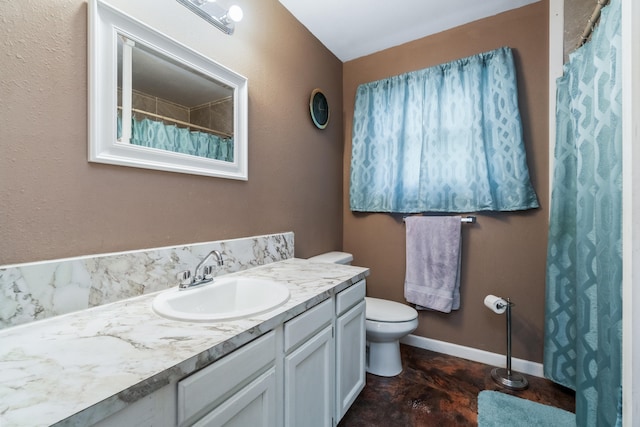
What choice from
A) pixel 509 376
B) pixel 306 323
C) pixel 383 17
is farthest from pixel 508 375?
pixel 383 17

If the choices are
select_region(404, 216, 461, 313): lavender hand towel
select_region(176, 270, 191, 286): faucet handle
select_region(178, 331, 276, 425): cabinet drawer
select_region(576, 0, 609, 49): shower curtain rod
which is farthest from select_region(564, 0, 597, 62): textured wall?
select_region(176, 270, 191, 286): faucet handle

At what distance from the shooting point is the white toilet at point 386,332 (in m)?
1.64

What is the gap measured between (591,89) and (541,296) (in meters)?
1.24

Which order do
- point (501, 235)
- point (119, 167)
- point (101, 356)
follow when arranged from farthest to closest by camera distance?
point (501, 235) < point (119, 167) < point (101, 356)

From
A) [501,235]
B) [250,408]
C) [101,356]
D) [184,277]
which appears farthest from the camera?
[501,235]

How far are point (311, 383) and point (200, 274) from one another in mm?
638

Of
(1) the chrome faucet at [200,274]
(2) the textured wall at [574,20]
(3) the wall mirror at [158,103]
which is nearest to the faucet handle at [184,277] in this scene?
(1) the chrome faucet at [200,274]

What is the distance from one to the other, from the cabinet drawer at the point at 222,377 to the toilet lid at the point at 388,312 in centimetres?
99

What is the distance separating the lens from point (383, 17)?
1.89m

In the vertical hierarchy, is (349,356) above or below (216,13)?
below

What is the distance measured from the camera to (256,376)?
0.80 m

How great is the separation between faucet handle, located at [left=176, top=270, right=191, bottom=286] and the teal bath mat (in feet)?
5.11

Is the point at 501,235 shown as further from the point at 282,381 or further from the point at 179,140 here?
the point at 179,140

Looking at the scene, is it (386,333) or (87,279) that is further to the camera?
(386,333)
